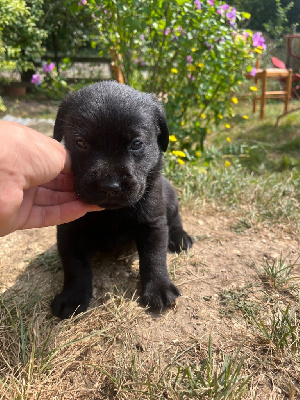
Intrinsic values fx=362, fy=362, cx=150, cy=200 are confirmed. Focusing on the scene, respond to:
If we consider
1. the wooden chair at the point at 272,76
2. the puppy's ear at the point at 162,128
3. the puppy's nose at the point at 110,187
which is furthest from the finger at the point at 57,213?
the wooden chair at the point at 272,76

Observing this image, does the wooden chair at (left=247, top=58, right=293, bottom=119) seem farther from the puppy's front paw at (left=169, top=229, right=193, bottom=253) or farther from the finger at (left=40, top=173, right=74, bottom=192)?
the finger at (left=40, top=173, right=74, bottom=192)

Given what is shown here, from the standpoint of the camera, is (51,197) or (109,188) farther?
(51,197)

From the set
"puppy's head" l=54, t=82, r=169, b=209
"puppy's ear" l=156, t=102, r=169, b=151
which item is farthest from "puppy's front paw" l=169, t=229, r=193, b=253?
"puppy's head" l=54, t=82, r=169, b=209

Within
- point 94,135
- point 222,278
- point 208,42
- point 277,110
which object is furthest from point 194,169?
point 277,110

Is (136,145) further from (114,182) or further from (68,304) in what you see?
(68,304)

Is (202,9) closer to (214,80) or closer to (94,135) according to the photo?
(214,80)

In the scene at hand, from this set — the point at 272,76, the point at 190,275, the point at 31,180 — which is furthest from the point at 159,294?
the point at 272,76

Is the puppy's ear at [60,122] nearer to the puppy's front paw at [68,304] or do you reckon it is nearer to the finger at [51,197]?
the finger at [51,197]
